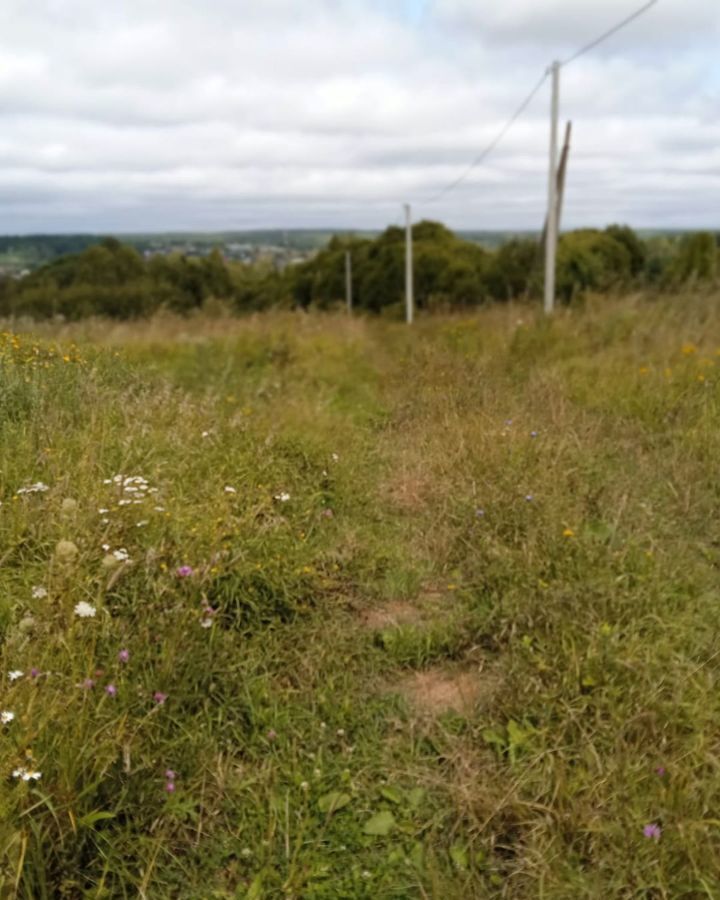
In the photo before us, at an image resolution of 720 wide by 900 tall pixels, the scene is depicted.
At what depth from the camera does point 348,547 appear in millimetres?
3035

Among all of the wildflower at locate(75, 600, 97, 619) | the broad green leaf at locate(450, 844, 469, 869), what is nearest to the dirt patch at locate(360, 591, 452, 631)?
the broad green leaf at locate(450, 844, 469, 869)

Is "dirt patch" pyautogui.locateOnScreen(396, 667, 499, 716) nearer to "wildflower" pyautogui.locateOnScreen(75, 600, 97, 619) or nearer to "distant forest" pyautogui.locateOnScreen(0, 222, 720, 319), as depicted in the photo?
"wildflower" pyautogui.locateOnScreen(75, 600, 97, 619)

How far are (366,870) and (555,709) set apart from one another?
0.69 metres

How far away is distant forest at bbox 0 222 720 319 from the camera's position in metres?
28.2

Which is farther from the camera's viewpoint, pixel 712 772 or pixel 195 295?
pixel 195 295

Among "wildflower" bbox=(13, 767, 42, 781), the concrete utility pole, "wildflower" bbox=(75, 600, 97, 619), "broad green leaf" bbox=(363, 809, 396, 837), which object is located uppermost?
the concrete utility pole

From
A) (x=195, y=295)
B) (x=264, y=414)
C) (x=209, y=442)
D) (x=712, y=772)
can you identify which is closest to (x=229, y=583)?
(x=209, y=442)

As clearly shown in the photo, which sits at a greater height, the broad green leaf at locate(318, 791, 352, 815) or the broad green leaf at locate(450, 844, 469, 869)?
the broad green leaf at locate(318, 791, 352, 815)

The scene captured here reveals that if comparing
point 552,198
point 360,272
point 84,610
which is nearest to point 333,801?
point 84,610

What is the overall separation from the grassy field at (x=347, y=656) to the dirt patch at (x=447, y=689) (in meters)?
0.01

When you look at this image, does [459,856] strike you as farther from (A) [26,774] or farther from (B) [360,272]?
(B) [360,272]

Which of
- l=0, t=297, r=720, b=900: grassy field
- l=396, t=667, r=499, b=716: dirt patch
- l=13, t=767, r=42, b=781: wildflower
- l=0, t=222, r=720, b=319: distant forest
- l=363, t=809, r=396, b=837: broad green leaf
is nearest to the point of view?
l=13, t=767, r=42, b=781: wildflower

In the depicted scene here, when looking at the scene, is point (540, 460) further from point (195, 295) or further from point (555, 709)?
point (195, 295)

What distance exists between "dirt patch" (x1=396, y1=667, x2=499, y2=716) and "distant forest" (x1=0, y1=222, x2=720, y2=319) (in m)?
20.0
